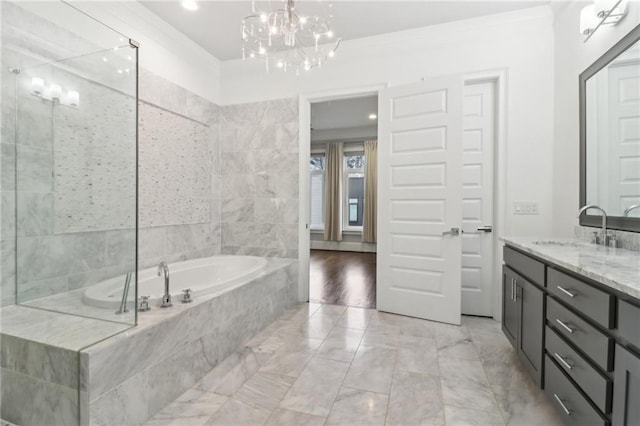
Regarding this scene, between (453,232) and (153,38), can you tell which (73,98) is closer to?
(153,38)

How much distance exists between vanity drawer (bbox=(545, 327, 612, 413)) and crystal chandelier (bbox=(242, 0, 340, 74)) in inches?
79.7

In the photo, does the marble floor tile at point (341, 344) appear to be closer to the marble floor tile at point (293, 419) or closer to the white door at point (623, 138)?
the marble floor tile at point (293, 419)

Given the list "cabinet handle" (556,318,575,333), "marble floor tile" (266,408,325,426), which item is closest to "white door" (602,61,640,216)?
"cabinet handle" (556,318,575,333)

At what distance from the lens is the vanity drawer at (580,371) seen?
1.01 meters

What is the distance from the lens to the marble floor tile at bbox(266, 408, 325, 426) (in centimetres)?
144

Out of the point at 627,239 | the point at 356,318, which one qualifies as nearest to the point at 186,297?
the point at 356,318

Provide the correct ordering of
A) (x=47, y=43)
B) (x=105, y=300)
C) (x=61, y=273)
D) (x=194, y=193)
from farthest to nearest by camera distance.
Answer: (x=194, y=193), (x=47, y=43), (x=61, y=273), (x=105, y=300)

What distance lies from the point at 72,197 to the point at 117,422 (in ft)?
4.41

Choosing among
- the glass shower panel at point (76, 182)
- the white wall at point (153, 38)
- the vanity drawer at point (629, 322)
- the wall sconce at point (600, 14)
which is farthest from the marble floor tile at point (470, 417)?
the white wall at point (153, 38)

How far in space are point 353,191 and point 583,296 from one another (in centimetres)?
597

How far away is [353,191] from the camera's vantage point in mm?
7047

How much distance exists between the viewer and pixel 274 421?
146 centimetres

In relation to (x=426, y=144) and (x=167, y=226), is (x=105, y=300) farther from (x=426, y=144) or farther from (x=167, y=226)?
(x=426, y=144)

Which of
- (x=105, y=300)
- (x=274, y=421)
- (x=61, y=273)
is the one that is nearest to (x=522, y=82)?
(x=274, y=421)
